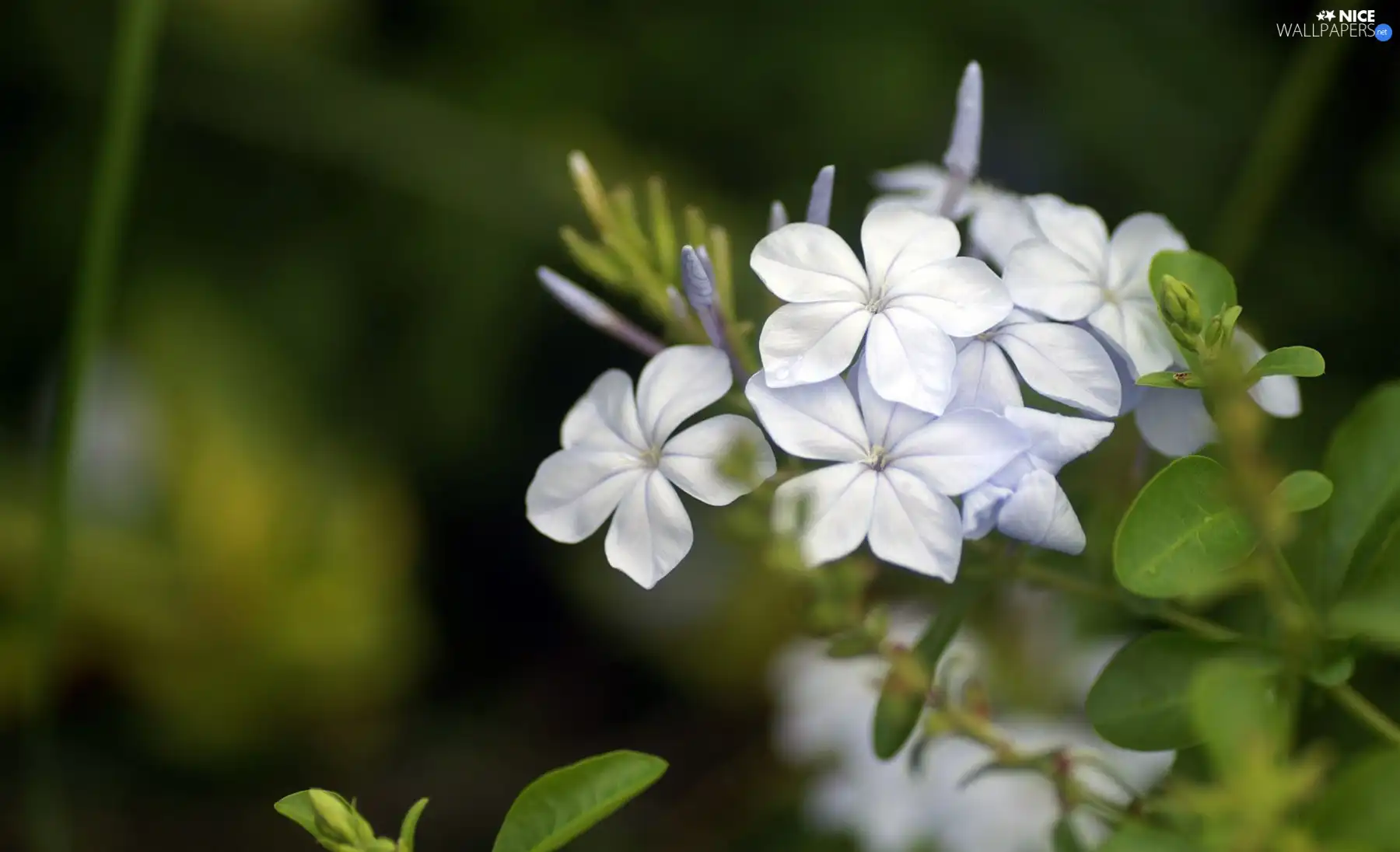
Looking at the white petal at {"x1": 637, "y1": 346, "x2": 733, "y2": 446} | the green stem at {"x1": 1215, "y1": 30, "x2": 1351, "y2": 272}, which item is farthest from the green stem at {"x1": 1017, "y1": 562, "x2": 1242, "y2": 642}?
the green stem at {"x1": 1215, "y1": 30, "x2": 1351, "y2": 272}

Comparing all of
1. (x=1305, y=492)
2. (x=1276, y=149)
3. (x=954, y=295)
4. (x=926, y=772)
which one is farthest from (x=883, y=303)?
(x=1276, y=149)

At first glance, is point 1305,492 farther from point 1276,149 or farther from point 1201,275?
point 1276,149

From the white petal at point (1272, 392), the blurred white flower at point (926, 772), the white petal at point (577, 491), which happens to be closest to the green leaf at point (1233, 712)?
the white petal at point (1272, 392)

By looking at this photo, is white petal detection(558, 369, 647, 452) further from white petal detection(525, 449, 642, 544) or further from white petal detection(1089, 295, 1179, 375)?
white petal detection(1089, 295, 1179, 375)

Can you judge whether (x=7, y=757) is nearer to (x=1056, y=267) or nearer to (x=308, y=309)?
(x=308, y=309)

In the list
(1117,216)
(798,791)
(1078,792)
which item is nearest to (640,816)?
(798,791)
